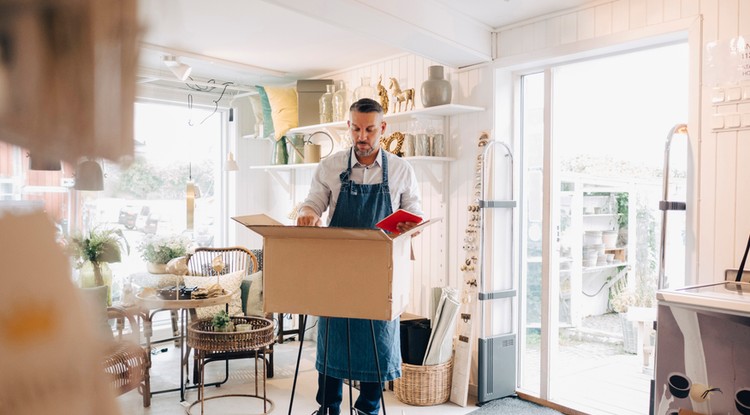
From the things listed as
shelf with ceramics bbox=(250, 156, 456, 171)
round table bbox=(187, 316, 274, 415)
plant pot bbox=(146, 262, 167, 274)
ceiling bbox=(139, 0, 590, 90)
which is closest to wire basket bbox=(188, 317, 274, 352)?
round table bbox=(187, 316, 274, 415)

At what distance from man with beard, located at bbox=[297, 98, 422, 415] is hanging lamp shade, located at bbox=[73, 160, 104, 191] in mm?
1848

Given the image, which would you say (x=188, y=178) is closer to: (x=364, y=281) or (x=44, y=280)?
(x=364, y=281)

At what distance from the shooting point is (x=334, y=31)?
367 cm

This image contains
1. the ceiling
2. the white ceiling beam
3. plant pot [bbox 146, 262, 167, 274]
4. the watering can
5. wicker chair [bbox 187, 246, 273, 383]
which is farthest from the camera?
the watering can

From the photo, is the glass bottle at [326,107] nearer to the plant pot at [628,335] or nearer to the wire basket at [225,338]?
the wire basket at [225,338]

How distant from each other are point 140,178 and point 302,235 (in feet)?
4.35

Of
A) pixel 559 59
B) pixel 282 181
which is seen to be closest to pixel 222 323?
pixel 282 181

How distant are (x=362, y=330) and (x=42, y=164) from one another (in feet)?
6.63

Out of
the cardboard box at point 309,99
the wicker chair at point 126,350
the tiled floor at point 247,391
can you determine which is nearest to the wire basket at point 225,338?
the tiled floor at point 247,391

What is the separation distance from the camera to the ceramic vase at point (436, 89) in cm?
362

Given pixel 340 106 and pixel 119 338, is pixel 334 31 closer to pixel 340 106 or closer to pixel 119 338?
pixel 340 106

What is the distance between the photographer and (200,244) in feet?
18.0

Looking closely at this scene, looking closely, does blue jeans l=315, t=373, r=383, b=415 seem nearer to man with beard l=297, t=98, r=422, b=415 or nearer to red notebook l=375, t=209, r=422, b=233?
man with beard l=297, t=98, r=422, b=415

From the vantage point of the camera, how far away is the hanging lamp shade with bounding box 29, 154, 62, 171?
34cm
